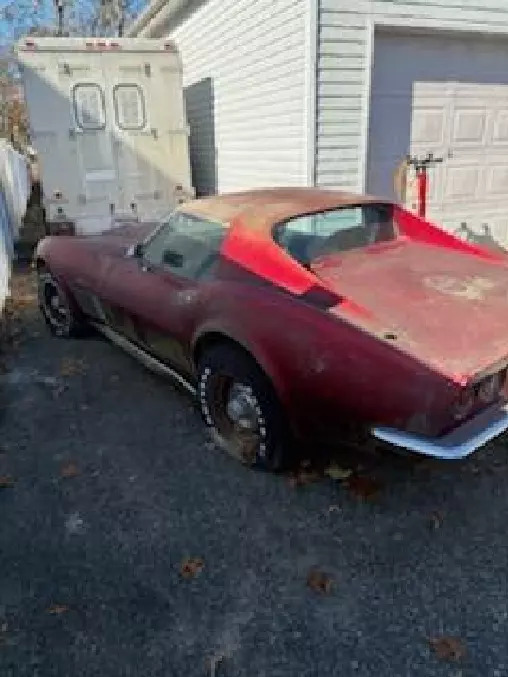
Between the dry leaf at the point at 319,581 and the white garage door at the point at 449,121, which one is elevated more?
the white garage door at the point at 449,121

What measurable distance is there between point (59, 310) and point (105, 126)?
170 inches

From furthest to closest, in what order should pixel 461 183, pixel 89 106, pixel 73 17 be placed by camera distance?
pixel 73 17 → pixel 89 106 → pixel 461 183

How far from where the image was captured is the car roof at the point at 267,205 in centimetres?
344

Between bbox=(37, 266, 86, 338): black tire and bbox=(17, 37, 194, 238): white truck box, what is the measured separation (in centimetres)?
327

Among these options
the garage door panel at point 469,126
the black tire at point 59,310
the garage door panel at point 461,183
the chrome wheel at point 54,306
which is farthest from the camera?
the garage door panel at point 461,183

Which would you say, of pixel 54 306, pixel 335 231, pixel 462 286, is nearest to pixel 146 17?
pixel 54 306

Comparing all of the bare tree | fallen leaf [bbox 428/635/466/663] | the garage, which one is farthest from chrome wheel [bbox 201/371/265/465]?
the bare tree

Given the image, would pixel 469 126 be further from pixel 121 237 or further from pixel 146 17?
pixel 146 17

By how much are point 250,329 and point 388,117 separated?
4.73 meters

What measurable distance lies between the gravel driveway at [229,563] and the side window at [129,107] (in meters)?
6.27

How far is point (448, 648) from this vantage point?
217 centimetres

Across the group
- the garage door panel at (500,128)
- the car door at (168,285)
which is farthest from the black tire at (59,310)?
the garage door panel at (500,128)

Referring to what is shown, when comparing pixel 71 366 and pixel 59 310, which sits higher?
pixel 59 310

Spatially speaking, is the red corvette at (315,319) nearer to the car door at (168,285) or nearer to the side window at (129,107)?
the car door at (168,285)
